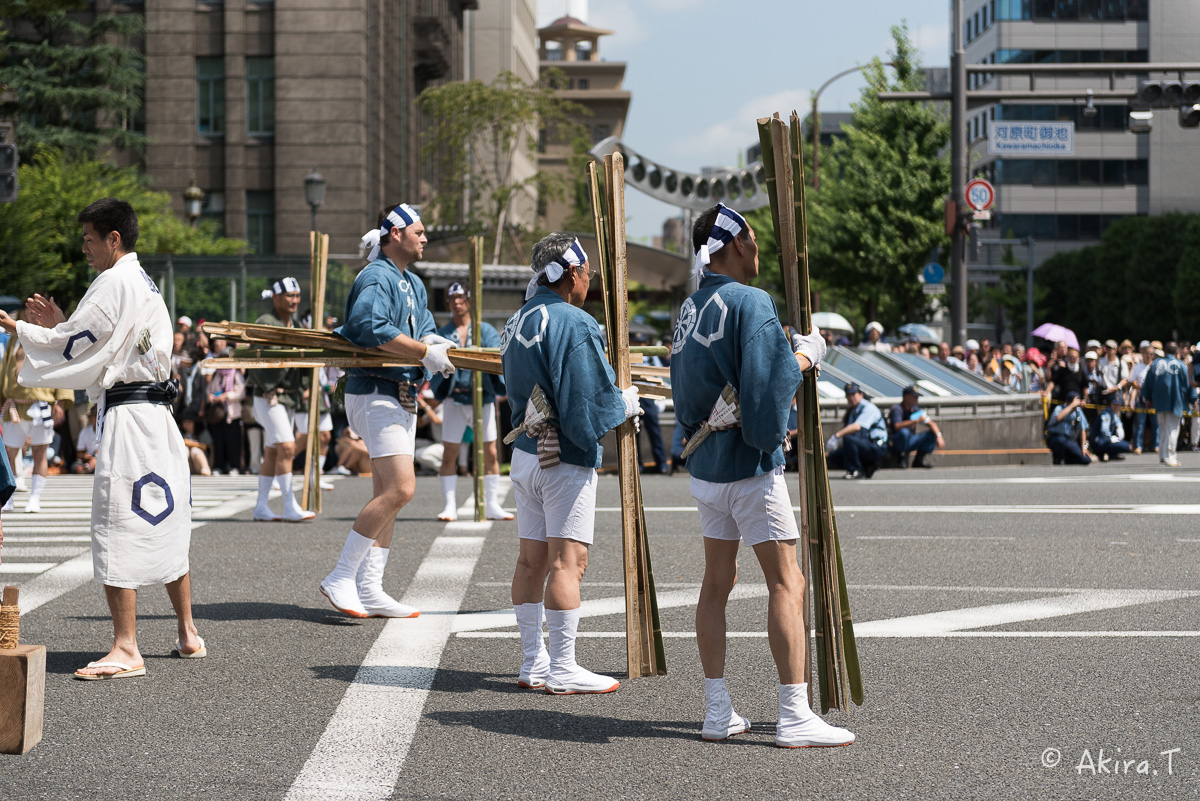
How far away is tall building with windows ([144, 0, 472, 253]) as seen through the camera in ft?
127

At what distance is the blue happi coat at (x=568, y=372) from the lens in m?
5.96

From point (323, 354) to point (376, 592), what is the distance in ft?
4.32

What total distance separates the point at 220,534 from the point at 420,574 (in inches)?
120

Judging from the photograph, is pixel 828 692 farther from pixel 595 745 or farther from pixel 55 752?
pixel 55 752

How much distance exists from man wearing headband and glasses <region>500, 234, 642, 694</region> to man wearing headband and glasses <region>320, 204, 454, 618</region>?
145 cm

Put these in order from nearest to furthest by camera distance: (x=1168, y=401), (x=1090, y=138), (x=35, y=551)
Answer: (x=35, y=551), (x=1168, y=401), (x=1090, y=138)

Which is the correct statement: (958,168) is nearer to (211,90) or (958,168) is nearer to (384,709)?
(384,709)

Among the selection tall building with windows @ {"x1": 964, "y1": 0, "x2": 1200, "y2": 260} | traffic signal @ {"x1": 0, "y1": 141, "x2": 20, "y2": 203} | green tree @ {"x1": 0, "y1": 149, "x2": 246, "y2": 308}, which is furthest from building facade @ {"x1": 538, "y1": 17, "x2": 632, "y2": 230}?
traffic signal @ {"x1": 0, "y1": 141, "x2": 20, "y2": 203}

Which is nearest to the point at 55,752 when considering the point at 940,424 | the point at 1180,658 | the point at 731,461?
the point at 731,461

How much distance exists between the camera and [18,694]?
15.7 feet

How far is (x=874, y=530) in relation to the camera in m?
12.2

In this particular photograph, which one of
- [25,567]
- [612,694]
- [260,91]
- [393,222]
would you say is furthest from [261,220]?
[612,694]

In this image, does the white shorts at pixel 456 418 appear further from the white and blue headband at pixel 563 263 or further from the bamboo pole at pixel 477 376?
the white and blue headband at pixel 563 263

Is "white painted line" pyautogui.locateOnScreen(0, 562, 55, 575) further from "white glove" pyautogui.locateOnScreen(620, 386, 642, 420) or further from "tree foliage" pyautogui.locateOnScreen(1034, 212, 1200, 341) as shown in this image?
"tree foliage" pyautogui.locateOnScreen(1034, 212, 1200, 341)
